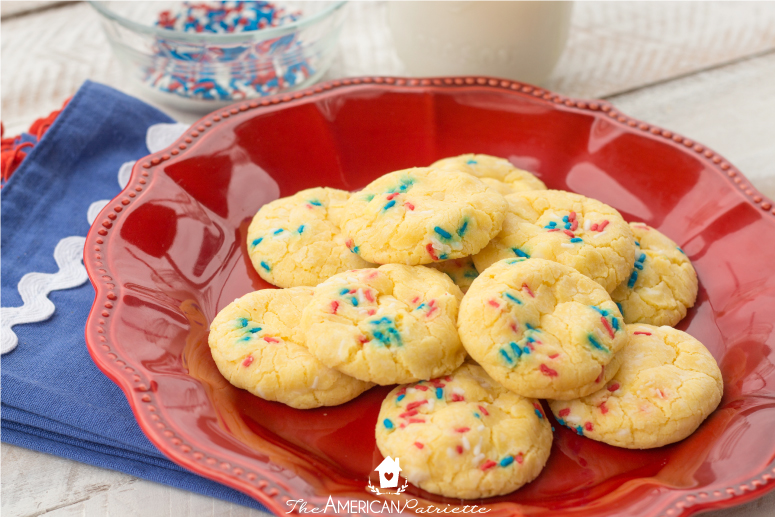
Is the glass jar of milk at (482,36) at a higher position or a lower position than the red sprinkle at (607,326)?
higher

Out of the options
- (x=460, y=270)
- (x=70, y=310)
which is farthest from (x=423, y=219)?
(x=70, y=310)

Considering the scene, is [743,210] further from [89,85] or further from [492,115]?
[89,85]

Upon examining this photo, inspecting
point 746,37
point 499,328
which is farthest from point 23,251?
point 746,37

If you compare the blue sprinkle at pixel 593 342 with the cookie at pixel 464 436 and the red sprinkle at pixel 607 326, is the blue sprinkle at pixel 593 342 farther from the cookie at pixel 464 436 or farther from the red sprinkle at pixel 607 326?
the cookie at pixel 464 436

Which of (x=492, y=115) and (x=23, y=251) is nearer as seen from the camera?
(x=23, y=251)

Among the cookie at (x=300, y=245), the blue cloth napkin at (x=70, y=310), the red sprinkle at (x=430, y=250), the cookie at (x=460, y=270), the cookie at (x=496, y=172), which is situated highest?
the red sprinkle at (x=430, y=250)

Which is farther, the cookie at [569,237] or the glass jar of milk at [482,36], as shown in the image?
the glass jar of milk at [482,36]

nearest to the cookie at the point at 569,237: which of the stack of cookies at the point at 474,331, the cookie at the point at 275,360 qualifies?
the stack of cookies at the point at 474,331

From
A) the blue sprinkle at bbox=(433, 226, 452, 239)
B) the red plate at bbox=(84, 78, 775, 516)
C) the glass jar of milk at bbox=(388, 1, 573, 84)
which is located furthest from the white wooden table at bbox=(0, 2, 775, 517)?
the blue sprinkle at bbox=(433, 226, 452, 239)
